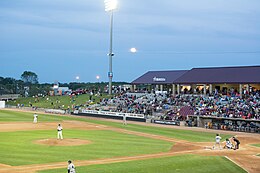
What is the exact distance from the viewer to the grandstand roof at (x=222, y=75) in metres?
57.0

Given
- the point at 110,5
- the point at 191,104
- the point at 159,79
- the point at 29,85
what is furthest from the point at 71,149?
→ the point at 29,85

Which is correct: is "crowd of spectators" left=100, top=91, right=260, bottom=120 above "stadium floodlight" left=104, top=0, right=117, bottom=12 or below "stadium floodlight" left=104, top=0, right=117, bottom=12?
below

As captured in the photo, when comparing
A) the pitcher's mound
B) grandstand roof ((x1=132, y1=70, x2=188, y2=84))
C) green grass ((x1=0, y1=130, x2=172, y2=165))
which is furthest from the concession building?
the pitcher's mound

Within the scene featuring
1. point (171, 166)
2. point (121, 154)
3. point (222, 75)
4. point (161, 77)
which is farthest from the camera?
point (161, 77)

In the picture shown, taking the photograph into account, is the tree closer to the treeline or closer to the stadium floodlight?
the treeline

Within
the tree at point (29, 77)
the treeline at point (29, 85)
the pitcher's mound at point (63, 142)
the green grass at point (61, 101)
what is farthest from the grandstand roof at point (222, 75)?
the tree at point (29, 77)

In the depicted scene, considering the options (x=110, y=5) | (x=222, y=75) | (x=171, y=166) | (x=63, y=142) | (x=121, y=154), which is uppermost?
(x=110, y=5)

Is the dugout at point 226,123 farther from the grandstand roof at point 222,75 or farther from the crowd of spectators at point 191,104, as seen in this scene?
the grandstand roof at point 222,75

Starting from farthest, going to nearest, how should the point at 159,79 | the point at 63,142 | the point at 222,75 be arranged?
1. the point at 159,79
2. the point at 222,75
3. the point at 63,142

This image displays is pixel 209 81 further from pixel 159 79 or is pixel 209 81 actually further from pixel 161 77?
pixel 161 77

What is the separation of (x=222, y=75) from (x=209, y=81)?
2682 millimetres

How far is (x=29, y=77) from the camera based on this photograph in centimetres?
19150

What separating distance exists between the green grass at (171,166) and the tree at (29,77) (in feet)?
570

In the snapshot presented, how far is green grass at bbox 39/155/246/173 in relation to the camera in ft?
68.4
